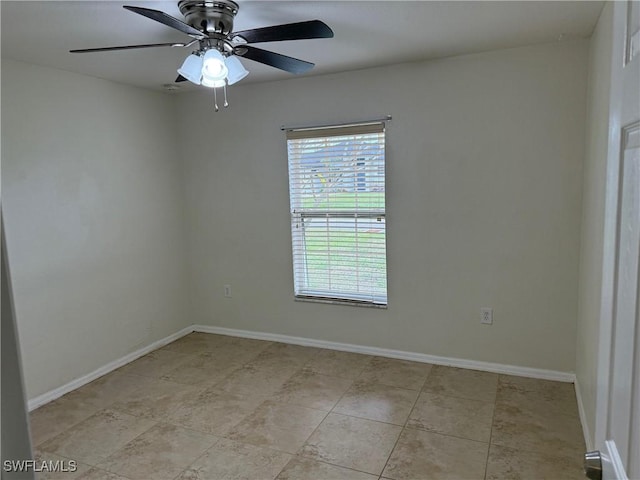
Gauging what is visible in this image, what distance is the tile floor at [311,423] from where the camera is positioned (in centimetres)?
225

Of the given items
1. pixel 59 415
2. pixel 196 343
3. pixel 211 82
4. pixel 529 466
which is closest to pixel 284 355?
pixel 196 343

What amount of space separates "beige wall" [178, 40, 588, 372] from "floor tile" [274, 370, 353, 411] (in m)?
0.56

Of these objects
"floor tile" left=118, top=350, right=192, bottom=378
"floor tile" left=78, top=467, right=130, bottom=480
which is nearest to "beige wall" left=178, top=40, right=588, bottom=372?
"floor tile" left=118, top=350, right=192, bottom=378

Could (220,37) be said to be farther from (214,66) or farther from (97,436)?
(97,436)

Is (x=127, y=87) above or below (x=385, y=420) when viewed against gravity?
above

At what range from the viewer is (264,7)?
2.06 m

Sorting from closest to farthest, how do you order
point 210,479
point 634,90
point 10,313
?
point 10,313 < point 634,90 < point 210,479

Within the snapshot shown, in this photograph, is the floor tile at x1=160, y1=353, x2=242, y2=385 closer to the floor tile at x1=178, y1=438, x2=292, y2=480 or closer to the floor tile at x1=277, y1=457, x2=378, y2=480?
the floor tile at x1=178, y1=438, x2=292, y2=480

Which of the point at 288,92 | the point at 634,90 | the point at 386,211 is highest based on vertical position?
the point at 288,92

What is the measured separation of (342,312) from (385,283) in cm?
47

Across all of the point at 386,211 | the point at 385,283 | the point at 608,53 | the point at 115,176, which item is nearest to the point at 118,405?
the point at 115,176

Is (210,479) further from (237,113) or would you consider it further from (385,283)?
(237,113)

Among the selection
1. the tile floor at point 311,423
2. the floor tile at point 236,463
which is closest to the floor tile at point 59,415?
the tile floor at point 311,423

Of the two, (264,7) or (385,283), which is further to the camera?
(385,283)
